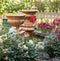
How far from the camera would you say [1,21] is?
A: 9.72 meters

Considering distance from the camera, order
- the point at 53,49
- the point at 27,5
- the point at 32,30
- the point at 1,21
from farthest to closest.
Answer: the point at 27,5 < the point at 1,21 < the point at 32,30 < the point at 53,49

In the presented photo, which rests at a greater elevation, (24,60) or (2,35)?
(2,35)

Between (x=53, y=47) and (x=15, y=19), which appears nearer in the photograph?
(x=53, y=47)

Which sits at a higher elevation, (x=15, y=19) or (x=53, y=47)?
(x=15, y=19)

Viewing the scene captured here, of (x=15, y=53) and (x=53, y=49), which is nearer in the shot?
(x=15, y=53)

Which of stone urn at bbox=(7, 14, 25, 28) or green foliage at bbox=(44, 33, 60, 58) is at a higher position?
stone urn at bbox=(7, 14, 25, 28)

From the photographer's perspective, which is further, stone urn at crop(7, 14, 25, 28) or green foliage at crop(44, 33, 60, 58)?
stone urn at crop(7, 14, 25, 28)

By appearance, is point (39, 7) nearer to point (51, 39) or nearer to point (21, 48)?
point (51, 39)

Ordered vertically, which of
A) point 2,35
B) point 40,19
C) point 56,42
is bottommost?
point 40,19

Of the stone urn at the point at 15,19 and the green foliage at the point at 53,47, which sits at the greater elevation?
the stone urn at the point at 15,19

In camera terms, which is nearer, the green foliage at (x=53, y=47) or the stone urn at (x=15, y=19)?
the green foliage at (x=53, y=47)

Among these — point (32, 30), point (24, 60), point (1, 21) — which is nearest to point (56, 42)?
point (24, 60)

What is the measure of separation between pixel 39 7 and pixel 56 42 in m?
5.63

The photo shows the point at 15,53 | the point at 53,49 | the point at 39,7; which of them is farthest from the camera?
the point at 39,7
